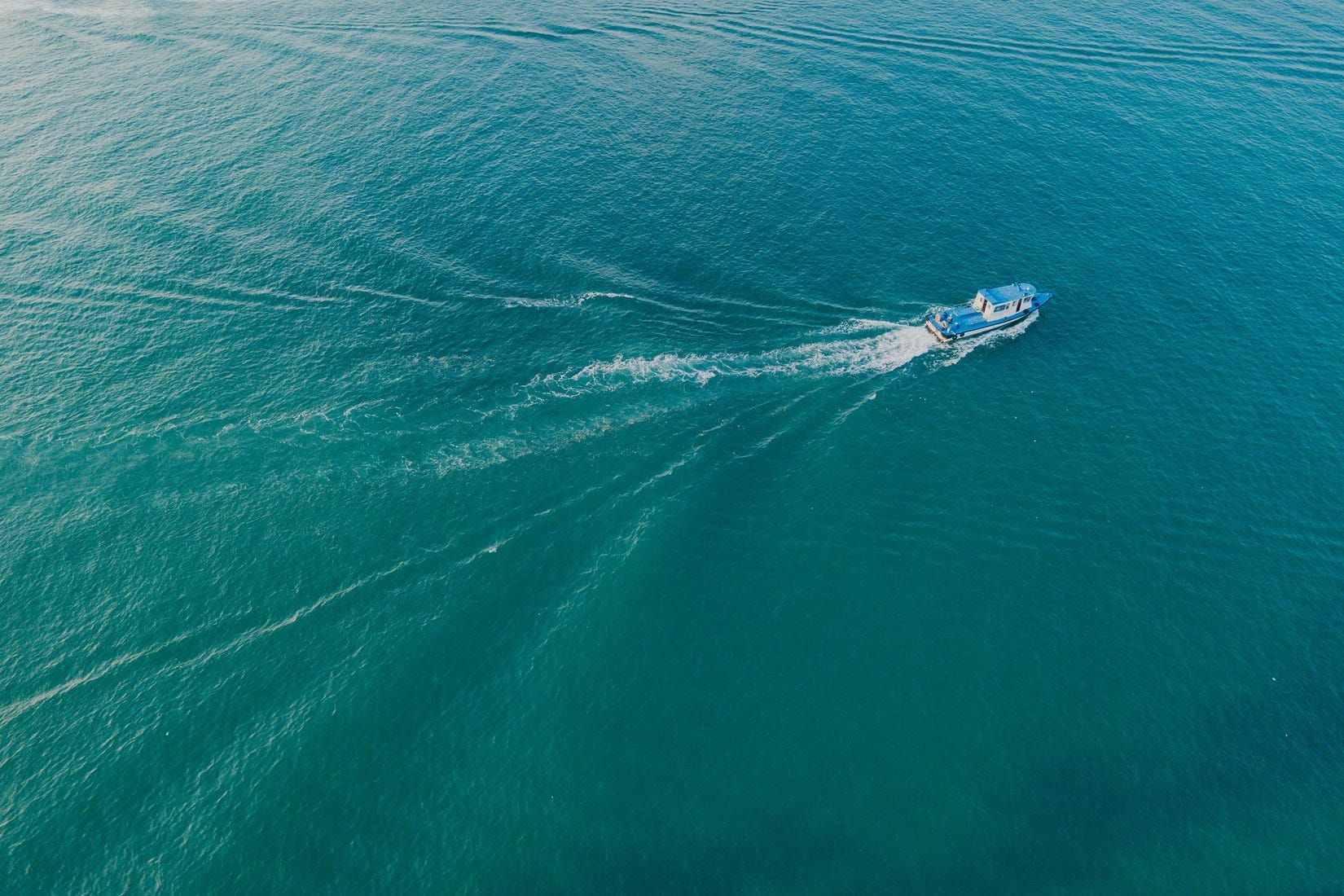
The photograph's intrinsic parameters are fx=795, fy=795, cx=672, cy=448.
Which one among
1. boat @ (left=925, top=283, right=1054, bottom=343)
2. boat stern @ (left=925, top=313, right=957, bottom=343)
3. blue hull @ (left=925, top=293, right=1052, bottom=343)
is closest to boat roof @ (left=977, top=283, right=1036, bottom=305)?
boat @ (left=925, top=283, right=1054, bottom=343)

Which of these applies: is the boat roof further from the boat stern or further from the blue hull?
the boat stern

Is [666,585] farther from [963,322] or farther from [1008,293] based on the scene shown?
[1008,293]

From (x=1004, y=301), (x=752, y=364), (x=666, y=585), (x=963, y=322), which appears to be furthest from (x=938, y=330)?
(x=666, y=585)

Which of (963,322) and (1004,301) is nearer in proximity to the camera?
(963,322)

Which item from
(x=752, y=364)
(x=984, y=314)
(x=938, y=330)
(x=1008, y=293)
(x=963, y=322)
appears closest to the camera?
(x=752, y=364)

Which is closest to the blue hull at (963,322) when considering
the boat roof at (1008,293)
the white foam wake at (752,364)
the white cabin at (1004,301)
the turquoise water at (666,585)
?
the white cabin at (1004,301)

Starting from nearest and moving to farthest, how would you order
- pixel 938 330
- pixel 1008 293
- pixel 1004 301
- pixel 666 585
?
pixel 666 585 < pixel 938 330 < pixel 1004 301 < pixel 1008 293

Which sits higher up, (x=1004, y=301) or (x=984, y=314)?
(x=1004, y=301)

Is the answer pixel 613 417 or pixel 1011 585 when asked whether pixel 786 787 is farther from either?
pixel 613 417

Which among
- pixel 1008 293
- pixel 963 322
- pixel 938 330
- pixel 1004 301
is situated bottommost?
pixel 938 330
